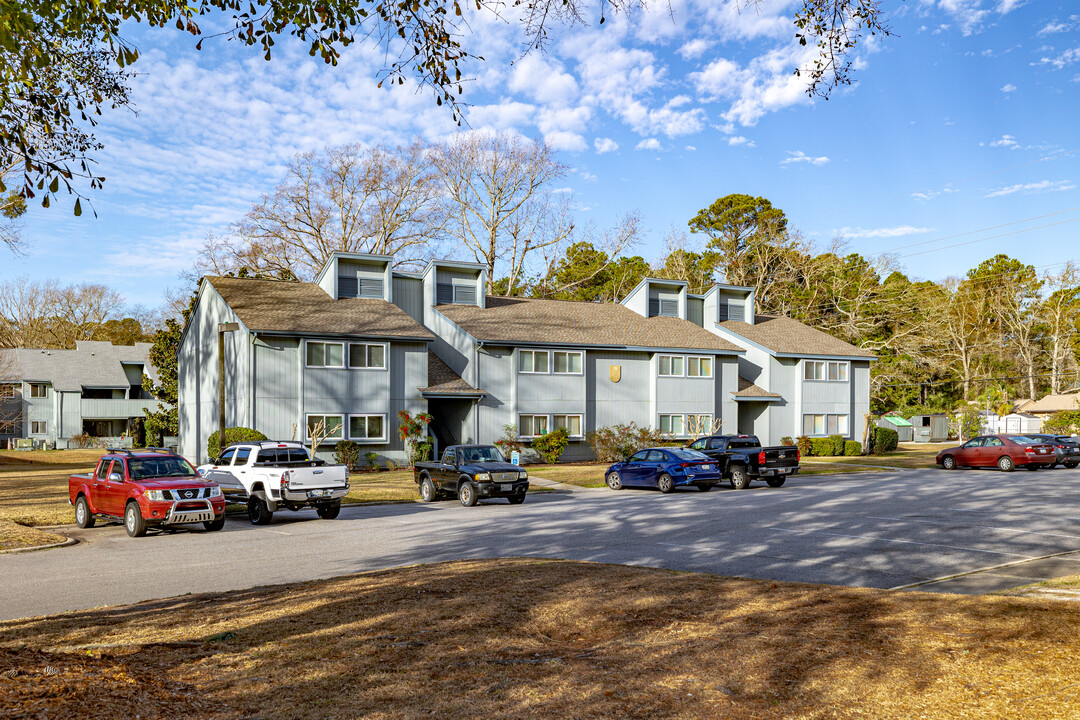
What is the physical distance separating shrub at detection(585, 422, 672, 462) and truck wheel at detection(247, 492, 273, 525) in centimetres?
2330

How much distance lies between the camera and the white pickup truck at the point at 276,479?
750 inches

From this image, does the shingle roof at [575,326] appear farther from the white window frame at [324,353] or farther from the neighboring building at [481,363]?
the white window frame at [324,353]

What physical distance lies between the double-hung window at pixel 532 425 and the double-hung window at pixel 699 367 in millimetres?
8842

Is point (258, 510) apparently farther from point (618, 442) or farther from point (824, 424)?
point (824, 424)

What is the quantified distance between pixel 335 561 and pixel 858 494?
57.2 feet

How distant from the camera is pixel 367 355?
36375mm

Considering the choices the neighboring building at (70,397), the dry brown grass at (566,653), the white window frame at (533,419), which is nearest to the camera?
the dry brown grass at (566,653)

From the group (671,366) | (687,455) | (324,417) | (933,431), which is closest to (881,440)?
(671,366)

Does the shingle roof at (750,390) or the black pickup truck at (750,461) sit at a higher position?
the shingle roof at (750,390)

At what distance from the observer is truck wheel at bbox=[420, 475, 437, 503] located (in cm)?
2453

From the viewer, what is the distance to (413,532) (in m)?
17.1

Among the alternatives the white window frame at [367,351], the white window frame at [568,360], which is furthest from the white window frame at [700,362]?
the white window frame at [367,351]

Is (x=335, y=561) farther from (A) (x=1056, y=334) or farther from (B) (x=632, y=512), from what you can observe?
(A) (x=1056, y=334)

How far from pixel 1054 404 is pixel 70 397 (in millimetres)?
87798
